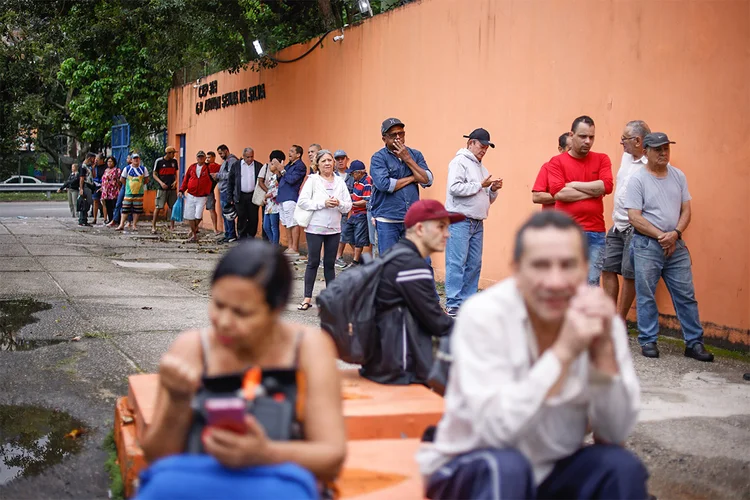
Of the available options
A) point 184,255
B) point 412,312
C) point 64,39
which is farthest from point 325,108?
point 64,39

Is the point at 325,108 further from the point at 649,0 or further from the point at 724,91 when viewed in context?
the point at 724,91

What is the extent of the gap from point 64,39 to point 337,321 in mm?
30247

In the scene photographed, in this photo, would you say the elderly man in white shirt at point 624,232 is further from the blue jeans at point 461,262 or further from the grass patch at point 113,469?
the grass patch at point 113,469

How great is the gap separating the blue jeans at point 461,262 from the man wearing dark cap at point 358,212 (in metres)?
4.17

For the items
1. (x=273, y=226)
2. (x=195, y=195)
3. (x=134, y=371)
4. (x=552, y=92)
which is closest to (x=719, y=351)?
(x=552, y=92)

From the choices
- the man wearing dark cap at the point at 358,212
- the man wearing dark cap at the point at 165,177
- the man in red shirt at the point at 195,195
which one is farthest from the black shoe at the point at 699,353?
the man wearing dark cap at the point at 165,177

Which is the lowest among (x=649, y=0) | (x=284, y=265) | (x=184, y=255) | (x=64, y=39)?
(x=184, y=255)

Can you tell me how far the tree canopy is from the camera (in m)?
17.7

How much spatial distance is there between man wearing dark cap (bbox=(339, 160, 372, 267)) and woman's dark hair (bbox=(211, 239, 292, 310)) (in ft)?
34.4

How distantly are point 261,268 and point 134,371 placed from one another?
4400 millimetres

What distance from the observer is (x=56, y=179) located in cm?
5975

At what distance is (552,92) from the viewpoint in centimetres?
1014

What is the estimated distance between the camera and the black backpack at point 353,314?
5121 millimetres

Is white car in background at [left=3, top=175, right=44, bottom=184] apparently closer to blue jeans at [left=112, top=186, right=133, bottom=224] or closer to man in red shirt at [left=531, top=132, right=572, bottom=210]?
blue jeans at [left=112, top=186, right=133, bottom=224]
